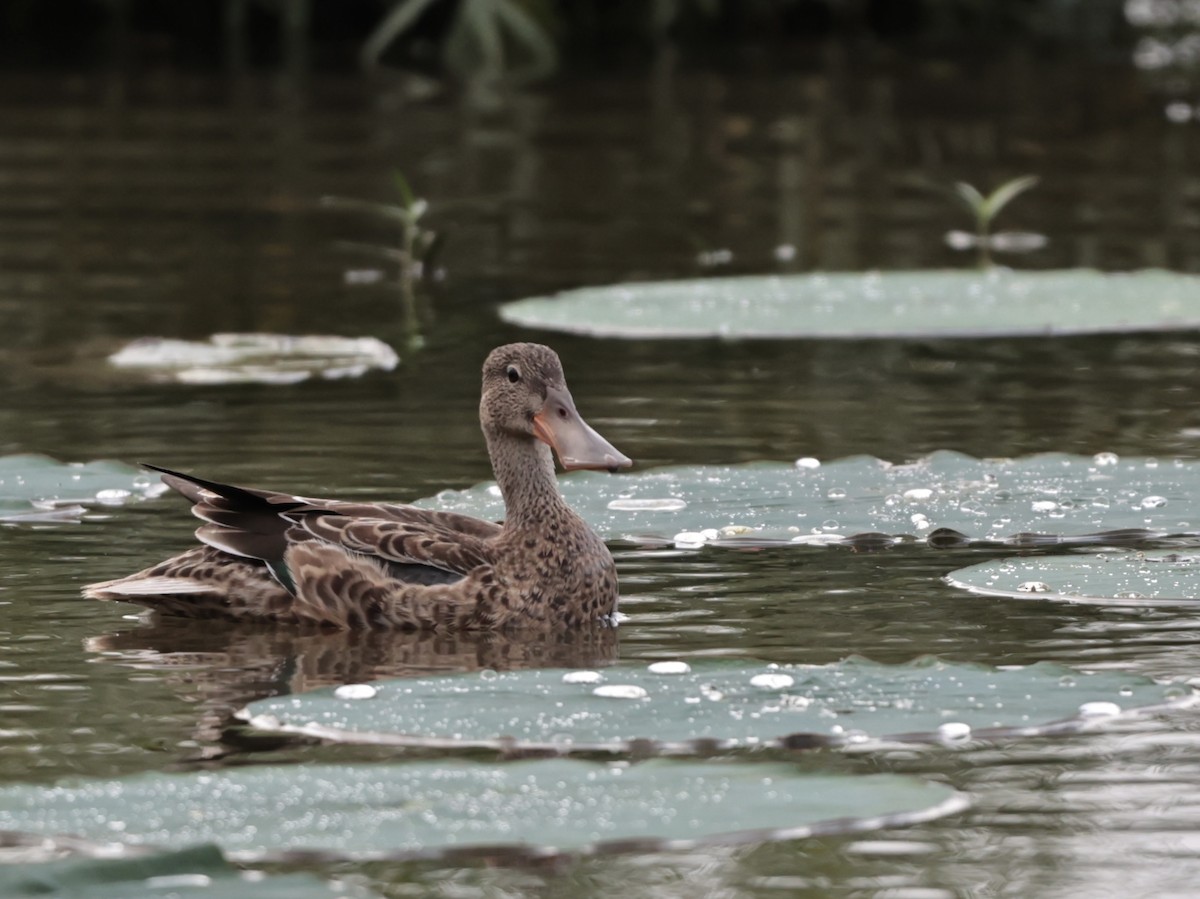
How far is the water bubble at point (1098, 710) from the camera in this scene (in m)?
6.45

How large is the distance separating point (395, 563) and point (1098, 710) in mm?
2416

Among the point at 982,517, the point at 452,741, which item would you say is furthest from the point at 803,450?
the point at 452,741

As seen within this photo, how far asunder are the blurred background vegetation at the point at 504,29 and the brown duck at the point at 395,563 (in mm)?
24997

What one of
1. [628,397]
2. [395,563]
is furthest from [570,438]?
[628,397]

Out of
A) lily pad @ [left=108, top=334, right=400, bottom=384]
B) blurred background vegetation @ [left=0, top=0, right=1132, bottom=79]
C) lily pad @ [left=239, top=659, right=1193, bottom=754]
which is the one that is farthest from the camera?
blurred background vegetation @ [left=0, top=0, right=1132, bottom=79]

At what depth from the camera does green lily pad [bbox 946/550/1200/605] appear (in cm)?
785

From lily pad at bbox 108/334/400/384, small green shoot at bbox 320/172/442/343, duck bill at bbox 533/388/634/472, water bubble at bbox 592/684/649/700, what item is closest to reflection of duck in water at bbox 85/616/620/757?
duck bill at bbox 533/388/634/472

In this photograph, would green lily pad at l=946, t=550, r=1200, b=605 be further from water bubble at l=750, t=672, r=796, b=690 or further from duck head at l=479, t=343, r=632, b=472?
water bubble at l=750, t=672, r=796, b=690

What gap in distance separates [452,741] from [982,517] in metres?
3.16

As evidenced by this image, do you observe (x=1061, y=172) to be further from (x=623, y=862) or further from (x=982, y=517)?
(x=623, y=862)

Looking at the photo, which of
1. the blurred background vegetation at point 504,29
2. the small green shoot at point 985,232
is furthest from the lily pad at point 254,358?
the blurred background vegetation at point 504,29

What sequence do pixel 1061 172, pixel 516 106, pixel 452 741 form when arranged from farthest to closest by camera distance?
pixel 516 106, pixel 1061 172, pixel 452 741

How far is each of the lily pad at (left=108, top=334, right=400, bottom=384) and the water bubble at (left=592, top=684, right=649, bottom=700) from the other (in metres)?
5.94

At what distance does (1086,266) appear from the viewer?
55.2 ft
